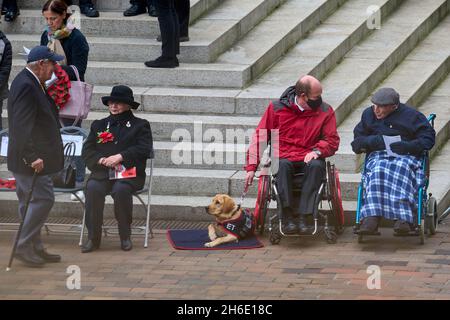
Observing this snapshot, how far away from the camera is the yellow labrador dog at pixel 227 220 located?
10.9 metres

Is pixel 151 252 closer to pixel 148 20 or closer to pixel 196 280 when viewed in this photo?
pixel 196 280

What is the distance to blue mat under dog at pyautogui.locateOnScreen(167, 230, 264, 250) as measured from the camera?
10.8 m

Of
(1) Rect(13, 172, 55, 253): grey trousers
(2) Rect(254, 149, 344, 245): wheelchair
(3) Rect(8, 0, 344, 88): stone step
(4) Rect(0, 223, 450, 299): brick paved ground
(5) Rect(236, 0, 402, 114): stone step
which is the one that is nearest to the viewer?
(4) Rect(0, 223, 450, 299): brick paved ground

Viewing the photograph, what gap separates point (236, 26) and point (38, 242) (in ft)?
16.8

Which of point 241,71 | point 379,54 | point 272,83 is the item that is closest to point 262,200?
point 241,71

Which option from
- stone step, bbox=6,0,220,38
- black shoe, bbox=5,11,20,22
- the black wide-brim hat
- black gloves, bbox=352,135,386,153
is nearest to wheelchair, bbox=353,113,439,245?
black gloves, bbox=352,135,386,153

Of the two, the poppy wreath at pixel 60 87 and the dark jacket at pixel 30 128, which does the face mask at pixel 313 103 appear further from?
the poppy wreath at pixel 60 87

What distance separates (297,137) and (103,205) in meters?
1.85

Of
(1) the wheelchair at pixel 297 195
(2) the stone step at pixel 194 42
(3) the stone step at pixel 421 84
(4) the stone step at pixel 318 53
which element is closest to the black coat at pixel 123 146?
(1) the wheelchair at pixel 297 195

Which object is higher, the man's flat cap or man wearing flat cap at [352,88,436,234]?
the man's flat cap

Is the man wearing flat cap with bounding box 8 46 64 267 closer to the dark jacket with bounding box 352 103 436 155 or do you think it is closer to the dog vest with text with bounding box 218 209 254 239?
the dog vest with text with bounding box 218 209 254 239

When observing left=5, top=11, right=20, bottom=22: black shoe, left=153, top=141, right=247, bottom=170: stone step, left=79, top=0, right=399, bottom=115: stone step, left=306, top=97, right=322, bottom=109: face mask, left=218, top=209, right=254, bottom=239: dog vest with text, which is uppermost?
left=5, top=11, right=20, bottom=22: black shoe

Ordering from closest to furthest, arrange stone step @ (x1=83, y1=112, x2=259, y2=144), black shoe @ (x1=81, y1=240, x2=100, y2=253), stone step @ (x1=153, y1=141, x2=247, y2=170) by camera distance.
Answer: black shoe @ (x1=81, y1=240, x2=100, y2=253) → stone step @ (x1=153, y1=141, x2=247, y2=170) → stone step @ (x1=83, y1=112, x2=259, y2=144)
